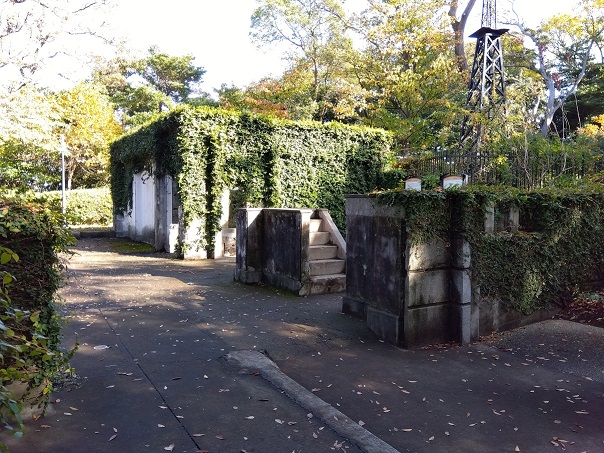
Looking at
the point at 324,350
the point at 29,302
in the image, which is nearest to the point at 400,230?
the point at 324,350

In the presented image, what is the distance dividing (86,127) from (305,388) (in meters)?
29.8

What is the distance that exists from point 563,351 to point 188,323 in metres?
4.80

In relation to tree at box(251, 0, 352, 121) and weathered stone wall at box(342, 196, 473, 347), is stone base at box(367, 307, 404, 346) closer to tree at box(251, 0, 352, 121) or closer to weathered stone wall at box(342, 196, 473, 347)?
weathered stone wall at box(342, 196, 473, 347)

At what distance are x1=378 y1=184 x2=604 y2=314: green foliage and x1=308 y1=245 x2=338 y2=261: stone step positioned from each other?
3574 mm

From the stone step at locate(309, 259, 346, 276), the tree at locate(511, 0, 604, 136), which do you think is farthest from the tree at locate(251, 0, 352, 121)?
the stone step at locate(309, 259, 346, 276)

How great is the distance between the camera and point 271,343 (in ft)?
19.5

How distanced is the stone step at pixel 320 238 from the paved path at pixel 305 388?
236 centimetres

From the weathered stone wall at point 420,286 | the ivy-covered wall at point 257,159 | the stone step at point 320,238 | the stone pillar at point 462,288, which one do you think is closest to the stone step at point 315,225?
the stone step at point 320,238

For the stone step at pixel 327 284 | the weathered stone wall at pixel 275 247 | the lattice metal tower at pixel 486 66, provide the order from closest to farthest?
the weathered stone wall at pixel 275 247
the stone step at pixel 327 284
the lattice metal tower at pixel 486 66

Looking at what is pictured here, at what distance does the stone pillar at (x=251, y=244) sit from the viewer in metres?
9.98

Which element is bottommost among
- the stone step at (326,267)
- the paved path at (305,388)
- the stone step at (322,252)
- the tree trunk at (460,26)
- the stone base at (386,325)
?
the paved path at (305,388)

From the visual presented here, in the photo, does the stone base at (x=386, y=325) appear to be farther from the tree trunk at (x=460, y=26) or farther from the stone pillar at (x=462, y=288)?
the tree trunk at (x=460, y=26)

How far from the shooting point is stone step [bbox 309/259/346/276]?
9.20m

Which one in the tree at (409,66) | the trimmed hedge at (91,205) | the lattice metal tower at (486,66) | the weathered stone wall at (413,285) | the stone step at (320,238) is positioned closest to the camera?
the weathered stone wall at (413,285)
